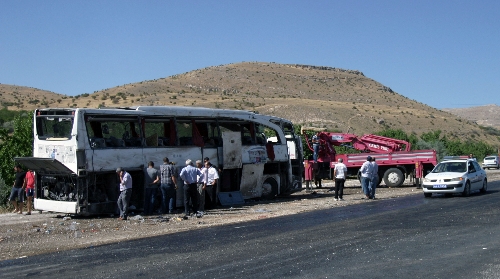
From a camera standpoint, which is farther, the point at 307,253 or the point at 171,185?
the point at 171,185

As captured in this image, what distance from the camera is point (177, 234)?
49.6 feet

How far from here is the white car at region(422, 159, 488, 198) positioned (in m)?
23.2

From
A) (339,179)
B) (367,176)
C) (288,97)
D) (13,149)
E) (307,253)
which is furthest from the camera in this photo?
(288,97)

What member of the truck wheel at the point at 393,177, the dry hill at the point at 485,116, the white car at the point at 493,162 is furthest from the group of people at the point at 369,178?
the dry hill at the point at 485,116

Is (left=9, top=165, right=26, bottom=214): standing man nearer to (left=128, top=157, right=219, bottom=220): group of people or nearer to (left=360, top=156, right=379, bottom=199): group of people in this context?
(left=128, top=157, right=219, bottom=220): group of people

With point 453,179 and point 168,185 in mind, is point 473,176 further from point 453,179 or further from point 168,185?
point 168,185

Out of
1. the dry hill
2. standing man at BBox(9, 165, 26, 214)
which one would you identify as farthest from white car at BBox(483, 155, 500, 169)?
the dry hill

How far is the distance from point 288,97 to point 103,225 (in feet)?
275

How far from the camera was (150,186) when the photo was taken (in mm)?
19625

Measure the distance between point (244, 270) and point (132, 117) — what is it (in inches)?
433

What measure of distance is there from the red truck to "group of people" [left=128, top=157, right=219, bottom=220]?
33.6ft

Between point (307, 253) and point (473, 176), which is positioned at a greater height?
point (473, 176)

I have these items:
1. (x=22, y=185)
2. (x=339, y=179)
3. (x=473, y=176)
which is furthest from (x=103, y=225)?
(x=473, y=176)

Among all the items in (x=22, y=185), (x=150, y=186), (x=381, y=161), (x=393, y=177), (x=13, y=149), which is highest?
(x=13, y=149)
